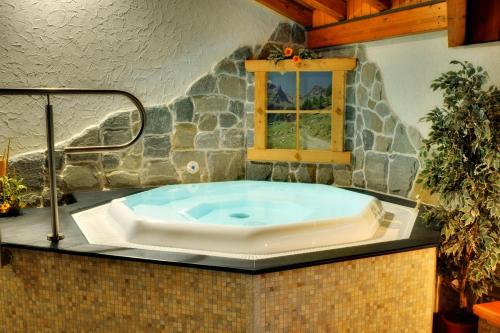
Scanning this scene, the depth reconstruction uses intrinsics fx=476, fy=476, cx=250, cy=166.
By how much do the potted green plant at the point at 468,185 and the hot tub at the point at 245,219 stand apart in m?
0.29

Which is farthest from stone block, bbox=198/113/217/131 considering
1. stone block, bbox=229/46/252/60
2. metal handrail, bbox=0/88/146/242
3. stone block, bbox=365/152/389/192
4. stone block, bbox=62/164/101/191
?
metal handrail, bbox=0/88/146/242

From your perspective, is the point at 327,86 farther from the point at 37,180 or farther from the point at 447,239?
the point at 37,180

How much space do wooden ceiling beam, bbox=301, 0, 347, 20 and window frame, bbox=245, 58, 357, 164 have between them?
1.21 feet

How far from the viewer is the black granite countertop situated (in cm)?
219

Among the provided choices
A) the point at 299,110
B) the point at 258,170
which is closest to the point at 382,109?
the point at 299,110

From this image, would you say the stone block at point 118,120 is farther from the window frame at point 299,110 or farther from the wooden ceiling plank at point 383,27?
the wooden ceiling plank at point 383,27

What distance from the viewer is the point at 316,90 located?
14.2 feet

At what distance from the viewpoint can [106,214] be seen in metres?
3.19

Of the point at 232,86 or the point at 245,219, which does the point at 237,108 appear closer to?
the point at 232,86

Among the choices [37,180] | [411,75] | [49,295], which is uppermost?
[411,75]

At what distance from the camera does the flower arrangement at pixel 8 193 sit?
320 centimetres

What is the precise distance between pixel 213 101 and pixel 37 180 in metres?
1.64

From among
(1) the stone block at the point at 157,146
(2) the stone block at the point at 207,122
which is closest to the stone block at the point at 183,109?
(2) the stone block at the point at 207,122

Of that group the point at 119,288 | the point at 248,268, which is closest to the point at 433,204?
the point at 248,268
